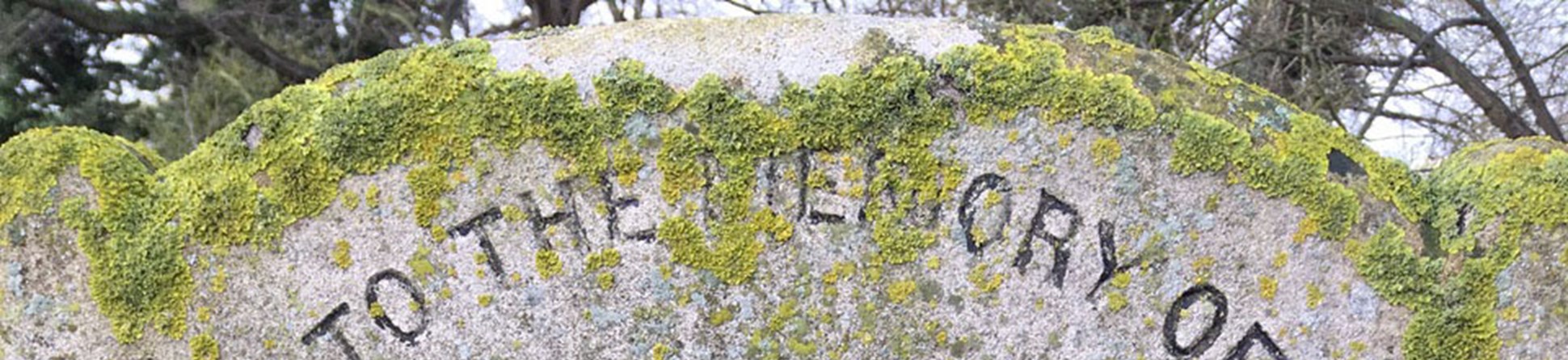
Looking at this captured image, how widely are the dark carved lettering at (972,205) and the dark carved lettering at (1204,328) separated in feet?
0.79

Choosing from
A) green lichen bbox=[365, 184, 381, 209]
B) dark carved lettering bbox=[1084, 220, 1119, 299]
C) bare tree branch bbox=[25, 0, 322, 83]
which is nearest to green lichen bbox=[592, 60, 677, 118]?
green lichen bbox=[365, 184, 381, 209]

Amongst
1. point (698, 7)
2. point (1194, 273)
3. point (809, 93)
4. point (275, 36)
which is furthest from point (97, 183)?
point (275, 36)

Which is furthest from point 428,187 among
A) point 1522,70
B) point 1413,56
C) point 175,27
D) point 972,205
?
point 175,27

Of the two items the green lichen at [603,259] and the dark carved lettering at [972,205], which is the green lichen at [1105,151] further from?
the green lichen at [603,259]

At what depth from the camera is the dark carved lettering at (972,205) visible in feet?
4.80

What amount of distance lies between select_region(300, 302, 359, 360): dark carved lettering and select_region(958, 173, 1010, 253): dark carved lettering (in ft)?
2.59

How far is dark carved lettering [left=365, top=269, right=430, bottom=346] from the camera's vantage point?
1.52 metres

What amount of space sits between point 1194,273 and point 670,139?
2.19ft

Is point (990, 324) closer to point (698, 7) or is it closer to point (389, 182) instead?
point (389, 182)

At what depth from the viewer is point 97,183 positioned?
1.52m

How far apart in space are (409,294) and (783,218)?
49 cm

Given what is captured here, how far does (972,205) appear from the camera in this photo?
4.81 feet

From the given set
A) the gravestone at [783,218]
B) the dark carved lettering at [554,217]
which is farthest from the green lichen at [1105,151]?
the dark carved lettering at [554,217]

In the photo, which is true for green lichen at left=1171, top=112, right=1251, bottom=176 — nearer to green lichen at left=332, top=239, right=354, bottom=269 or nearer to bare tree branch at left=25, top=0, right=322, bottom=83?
green lichen at left=332, top=239, right=354, bottom=269
